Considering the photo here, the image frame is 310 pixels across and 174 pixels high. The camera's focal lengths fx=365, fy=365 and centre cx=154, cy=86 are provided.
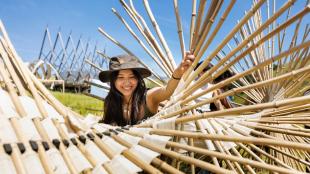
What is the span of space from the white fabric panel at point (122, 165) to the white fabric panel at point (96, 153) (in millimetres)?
15

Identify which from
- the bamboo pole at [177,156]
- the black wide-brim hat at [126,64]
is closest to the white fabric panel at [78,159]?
the bamboo pole at [177,156]

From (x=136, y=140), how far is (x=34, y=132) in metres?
0.17

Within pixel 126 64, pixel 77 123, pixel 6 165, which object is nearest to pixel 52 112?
pixel 77 123

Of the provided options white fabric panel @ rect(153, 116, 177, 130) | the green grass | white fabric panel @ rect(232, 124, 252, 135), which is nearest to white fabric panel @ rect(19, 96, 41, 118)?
white fabric panel @ rect(153, 116, 177, 130)

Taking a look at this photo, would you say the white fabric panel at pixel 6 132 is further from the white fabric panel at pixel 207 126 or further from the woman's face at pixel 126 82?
the woman's face at pixel 126 82

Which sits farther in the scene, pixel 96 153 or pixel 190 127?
pixel 190 127

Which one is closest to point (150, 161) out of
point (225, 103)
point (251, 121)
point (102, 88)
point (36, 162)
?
point (36, 162)

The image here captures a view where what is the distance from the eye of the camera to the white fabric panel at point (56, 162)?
52cm

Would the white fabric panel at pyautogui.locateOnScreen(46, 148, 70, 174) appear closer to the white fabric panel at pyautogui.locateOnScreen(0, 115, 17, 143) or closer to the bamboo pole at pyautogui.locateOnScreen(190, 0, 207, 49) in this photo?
the white fabric panel at pyautogui.locateOnScreen(0, 115, 17, 143)

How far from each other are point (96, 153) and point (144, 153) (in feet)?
0.26

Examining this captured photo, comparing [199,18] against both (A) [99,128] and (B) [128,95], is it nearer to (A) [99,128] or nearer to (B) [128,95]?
(A) [99,128]

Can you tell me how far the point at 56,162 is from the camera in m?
0.52

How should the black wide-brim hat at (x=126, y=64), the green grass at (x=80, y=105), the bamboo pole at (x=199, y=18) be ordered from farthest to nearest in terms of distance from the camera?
the green grass at (x=80, y=105) → the black wide-brim hat at (x=126, y=64) → the bamboo pole at (x=199, y=18)

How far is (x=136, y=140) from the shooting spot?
0.63 meters
